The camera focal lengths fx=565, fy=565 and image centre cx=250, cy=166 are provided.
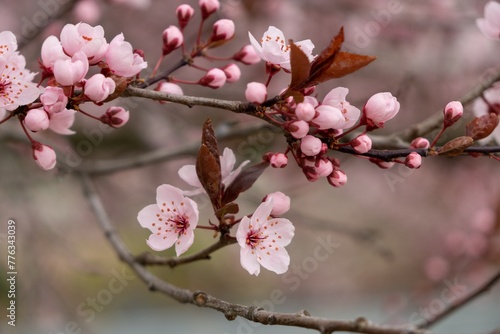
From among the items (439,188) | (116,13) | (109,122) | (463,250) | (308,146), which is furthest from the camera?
(439,188)

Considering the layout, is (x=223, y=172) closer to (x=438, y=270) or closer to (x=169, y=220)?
(x=169, y=220)

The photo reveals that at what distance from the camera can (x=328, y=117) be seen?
0.73 meters

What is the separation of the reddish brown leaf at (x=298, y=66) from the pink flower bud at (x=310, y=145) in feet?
0.23

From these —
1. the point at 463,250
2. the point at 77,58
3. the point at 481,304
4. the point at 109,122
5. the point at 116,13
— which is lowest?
the point at 481,304

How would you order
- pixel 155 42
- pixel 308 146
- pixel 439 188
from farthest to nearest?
pixel 439 188 → pixel 155 42 → pixel 308 146

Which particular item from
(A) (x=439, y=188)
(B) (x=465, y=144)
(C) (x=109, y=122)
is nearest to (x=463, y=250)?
(A) (x=439, y=188)

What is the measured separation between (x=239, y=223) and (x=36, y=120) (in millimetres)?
315

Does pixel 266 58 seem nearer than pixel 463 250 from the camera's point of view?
Yes

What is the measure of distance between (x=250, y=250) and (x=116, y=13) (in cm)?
248

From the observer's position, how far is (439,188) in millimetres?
4227

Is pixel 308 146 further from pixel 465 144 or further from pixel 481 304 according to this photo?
pixel 481 304

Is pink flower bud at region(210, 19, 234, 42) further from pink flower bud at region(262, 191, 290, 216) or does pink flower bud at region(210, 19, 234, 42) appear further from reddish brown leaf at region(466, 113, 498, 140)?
reddish brown leaf at region(466, 113, 498, 140)

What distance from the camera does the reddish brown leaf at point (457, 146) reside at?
2.54 feet

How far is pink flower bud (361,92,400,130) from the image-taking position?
794 mm
